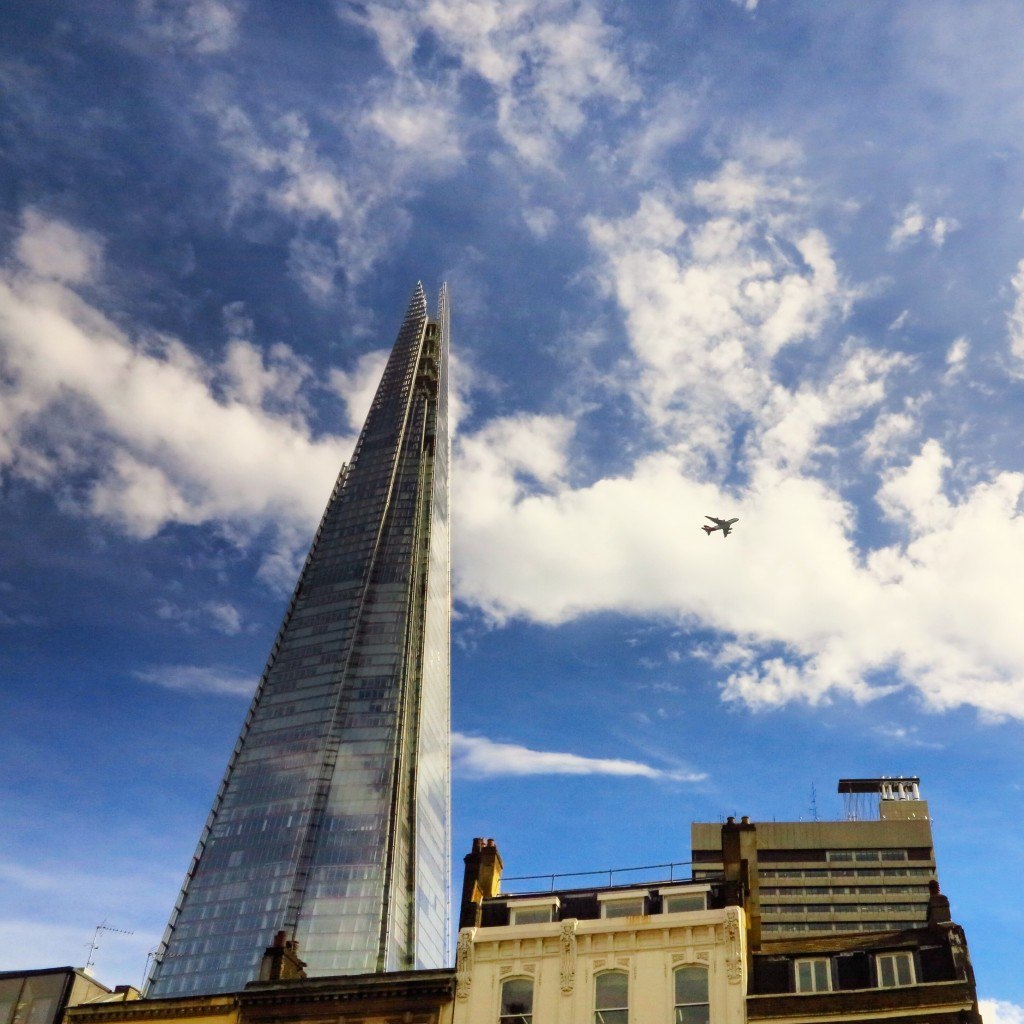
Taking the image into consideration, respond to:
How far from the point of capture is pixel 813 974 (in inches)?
1598

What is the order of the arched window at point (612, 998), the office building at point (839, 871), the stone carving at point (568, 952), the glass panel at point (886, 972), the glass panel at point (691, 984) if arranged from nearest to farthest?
1. the glass panel at point (886, 972)
2. the glass panel at point (691, 984)
3. the arched window at point (612, 998)
4. the stone carving at point (568, 952)
5. the office building at point (839, 871)

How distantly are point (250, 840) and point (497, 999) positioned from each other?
545 feet

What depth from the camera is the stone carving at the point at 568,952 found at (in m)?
41.9

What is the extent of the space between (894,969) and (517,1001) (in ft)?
41.9

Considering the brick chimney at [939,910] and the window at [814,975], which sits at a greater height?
the brick chimney at [939,910]

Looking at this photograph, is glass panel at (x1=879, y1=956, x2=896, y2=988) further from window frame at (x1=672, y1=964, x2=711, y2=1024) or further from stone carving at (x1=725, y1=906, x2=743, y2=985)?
window frame at (x1=672, y1=964, x2=711, y2=1024)

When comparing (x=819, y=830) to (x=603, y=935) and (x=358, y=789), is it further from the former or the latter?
(x=603, y=935)

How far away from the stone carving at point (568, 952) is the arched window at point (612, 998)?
896mm

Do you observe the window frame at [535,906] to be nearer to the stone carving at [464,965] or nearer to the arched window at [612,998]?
the stone carving at [464,965]

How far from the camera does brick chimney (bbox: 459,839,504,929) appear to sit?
45.4 meters

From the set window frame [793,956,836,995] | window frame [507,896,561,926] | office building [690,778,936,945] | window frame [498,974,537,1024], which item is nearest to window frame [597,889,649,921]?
window frame [507,896,561,926]

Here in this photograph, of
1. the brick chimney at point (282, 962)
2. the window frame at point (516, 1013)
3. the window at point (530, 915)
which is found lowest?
the window frame at point (516, 1013)

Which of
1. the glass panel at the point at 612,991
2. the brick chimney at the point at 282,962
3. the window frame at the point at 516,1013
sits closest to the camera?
the glass panel at the point at 612,991

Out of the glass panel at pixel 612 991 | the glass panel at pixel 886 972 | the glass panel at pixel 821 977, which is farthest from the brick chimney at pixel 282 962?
the glass panel at pixel 886 972
